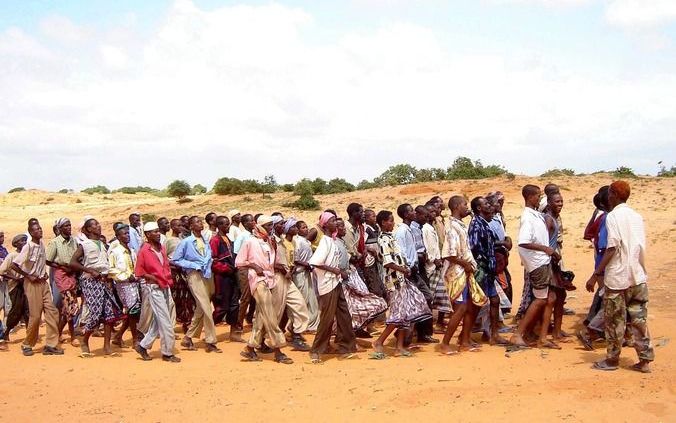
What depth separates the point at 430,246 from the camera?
9148 mm

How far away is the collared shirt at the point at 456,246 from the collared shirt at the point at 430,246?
1.09m

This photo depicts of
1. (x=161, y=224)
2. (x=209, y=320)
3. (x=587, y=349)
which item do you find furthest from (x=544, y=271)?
(x=161, y=224)

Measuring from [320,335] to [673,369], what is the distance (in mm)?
3929

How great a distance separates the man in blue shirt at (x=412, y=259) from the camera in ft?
28.2

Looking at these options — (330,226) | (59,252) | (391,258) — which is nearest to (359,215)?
(330,226)

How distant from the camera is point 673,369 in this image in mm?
6824

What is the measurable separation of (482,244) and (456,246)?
45 centimetres

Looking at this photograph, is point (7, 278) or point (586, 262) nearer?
point (7, 278)

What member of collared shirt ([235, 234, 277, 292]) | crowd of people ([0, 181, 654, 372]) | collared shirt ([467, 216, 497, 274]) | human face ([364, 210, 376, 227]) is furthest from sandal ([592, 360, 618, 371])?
collared shirt ([235, 234, 277, 292])

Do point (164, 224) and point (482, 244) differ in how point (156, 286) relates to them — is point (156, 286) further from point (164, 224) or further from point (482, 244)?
point (482, 244)

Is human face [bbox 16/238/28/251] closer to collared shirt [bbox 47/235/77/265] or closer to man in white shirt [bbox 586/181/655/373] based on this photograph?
collared shirt [bbox 47/235/77/265]

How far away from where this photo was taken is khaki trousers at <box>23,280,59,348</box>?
29.6 ft

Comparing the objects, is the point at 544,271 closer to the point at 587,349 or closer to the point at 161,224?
the point at 587,349

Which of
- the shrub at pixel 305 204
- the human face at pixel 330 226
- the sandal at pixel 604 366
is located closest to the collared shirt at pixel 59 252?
the human face at pixel 330 226
